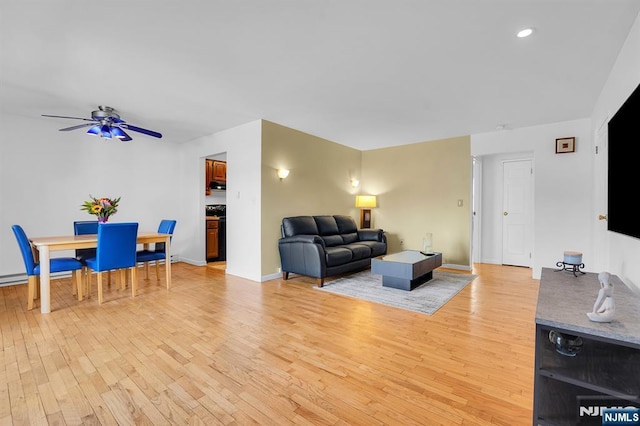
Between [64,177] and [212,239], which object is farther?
[212,239]

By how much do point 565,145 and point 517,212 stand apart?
1.70 m

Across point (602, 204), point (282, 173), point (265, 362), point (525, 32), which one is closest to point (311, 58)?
point (525, 32)

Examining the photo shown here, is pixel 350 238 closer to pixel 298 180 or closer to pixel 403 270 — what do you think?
pixel 298 180

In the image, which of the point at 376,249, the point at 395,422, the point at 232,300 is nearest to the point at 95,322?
the point at 232,300

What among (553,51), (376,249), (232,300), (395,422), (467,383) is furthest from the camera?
(376,249)

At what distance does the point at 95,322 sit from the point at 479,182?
676 cm

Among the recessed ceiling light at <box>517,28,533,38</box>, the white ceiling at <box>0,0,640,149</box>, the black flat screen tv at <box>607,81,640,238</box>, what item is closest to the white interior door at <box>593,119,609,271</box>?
the white ceiling at <box>0,0,640,149</box>

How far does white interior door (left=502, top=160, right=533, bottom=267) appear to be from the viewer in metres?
5.61

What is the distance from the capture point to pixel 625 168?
1848mm

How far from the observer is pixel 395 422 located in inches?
58.9

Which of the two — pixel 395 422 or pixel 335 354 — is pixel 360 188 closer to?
pixel 335 354

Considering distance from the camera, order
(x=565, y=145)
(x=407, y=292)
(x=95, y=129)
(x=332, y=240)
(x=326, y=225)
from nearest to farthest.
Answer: (x=95, y=129) < (x=407, y=292) < (x=565, y=145) < (x=332, y=240) < (x=326, y=225)

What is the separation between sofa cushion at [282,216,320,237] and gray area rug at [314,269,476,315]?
94 centimetres

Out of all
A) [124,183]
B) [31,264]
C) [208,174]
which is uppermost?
[208,174]
